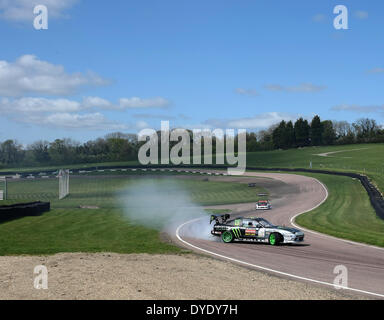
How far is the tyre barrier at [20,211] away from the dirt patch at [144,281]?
15.6m

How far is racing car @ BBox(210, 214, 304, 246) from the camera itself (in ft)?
67.0

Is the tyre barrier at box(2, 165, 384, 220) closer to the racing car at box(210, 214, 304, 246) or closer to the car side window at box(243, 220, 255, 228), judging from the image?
the racing car at box(210, 214, 304, 246)

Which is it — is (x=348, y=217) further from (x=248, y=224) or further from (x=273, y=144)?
(x=273, y=144)

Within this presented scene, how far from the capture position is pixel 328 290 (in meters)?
12.1

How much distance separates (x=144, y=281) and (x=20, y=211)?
23932mm

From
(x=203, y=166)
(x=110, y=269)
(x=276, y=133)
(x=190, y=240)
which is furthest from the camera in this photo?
(x=276, y=133)

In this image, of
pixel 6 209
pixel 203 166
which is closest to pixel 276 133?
pixel 203 166

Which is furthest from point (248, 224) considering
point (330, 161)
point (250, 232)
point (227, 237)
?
point (330, 161)

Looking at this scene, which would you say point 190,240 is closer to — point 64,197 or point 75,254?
point 75,254

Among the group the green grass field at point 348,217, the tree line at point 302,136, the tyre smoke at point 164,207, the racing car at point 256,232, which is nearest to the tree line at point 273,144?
the tree line at point 302,136

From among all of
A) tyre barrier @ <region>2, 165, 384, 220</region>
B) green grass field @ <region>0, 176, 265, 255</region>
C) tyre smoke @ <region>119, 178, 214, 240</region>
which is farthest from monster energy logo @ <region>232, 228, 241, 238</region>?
tyre barrier @ <region>2, 165, 384, 220</region>

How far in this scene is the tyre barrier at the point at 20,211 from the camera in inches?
1212

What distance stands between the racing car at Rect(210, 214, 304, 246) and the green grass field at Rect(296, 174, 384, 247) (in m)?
3.96

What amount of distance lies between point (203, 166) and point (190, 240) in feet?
207
